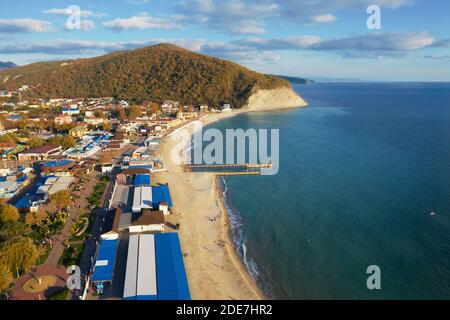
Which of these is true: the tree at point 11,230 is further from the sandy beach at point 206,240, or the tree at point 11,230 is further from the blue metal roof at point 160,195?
the sandy beach at point 206,240

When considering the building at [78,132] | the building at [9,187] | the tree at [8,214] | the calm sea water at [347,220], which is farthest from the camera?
the building at [78,132]

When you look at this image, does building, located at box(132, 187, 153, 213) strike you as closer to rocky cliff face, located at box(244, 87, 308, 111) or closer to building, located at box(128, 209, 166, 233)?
building, located at box(128, 209, 166, 233)

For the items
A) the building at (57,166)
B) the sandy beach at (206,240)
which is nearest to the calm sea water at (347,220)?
the sandy beach at (206,240)

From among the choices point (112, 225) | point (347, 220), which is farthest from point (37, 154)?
point (347, 220)

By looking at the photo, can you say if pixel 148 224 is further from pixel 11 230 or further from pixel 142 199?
pixel 11 230

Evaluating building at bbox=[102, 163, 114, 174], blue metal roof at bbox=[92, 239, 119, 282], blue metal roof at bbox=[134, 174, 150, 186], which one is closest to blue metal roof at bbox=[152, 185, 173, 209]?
blue metal roof at bbox=[134, 174, 150, 186]
